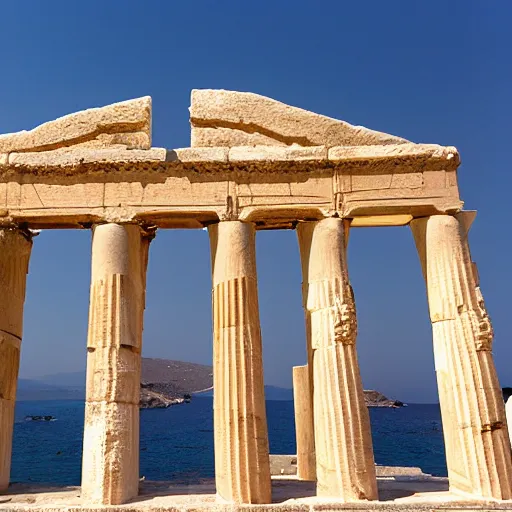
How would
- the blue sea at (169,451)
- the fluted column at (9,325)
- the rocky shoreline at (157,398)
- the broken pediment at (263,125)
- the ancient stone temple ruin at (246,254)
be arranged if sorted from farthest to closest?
the rocky shoreline at (157,398) → the blue sea at (169,451) → the broken pediment at (263,125) → the fluted column at (9,325) → the ancient stone temple ruin at (246,254)

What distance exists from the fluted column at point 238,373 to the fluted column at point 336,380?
1.02 metres

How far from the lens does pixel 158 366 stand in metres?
114

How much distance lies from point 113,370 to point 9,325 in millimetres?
2785

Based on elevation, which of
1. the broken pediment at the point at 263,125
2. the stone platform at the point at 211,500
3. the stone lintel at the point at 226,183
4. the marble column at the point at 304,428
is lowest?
the stone platform at the point at 211,500

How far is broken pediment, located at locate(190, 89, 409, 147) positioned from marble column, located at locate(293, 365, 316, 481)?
16.7ft

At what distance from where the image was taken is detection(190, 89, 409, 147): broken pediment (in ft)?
36.0

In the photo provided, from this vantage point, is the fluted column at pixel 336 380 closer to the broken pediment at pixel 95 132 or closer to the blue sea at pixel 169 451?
the broken pediment at pixel 95 132

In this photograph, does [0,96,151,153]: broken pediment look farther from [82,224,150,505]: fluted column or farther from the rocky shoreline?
the rocky shoreline

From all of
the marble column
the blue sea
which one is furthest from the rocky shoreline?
the marble column

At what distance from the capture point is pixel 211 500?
9.45 m

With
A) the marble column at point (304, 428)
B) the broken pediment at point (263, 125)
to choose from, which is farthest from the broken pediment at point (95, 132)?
the marble column at point (304, 428)

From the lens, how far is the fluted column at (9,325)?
10.9 meters

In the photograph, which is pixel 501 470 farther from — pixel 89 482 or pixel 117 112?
pixel 117 112

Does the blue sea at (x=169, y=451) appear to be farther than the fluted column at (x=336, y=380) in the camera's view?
Yes
